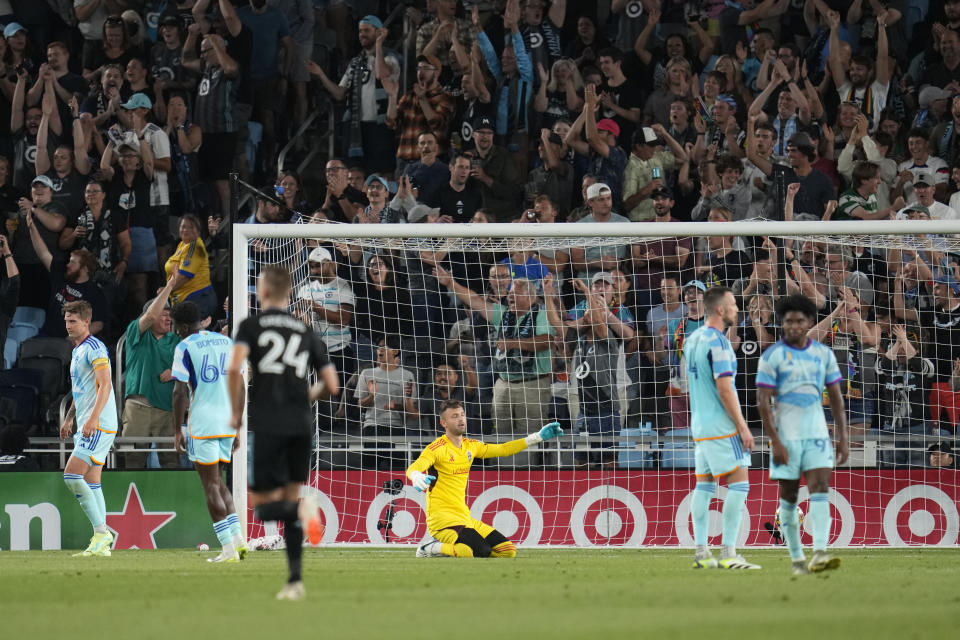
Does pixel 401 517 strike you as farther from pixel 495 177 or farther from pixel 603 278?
pixel 495 177

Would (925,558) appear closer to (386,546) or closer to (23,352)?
(386,546)

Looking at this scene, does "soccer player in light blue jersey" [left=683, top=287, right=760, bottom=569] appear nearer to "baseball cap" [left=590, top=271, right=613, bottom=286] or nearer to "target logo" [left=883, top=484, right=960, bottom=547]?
"target logo" [left=883, top=484, right=960, bottom=547]

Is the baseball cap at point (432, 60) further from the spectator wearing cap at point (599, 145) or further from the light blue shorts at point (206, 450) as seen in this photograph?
the light blue shorts at point (206, 450)

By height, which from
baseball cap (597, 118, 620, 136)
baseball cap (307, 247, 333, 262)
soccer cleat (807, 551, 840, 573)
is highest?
baseball cap (597, 118, 620, 136)

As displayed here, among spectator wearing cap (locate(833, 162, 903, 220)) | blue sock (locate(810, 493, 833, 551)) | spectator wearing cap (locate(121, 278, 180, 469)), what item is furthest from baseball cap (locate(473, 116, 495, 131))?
blue sock (locate(810, 493, 833, 551))

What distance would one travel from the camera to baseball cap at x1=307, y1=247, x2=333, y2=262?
14.7 meters

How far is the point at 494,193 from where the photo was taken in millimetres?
16641

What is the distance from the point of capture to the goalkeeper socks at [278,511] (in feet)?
23.7

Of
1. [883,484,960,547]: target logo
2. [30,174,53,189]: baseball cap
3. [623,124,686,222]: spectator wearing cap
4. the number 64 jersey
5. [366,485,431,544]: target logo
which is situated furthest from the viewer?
[30,174,53,189]: baseball cap

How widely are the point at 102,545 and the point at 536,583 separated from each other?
5676 mm

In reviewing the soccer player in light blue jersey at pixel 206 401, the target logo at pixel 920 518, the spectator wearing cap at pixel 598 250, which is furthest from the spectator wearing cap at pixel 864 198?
the soccer player in light blue jersey at pixel 206 401

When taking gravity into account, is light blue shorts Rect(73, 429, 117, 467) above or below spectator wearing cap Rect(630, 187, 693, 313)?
below

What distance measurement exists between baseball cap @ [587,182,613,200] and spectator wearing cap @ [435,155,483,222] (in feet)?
5.46

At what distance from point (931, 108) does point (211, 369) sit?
10364 millimetres
